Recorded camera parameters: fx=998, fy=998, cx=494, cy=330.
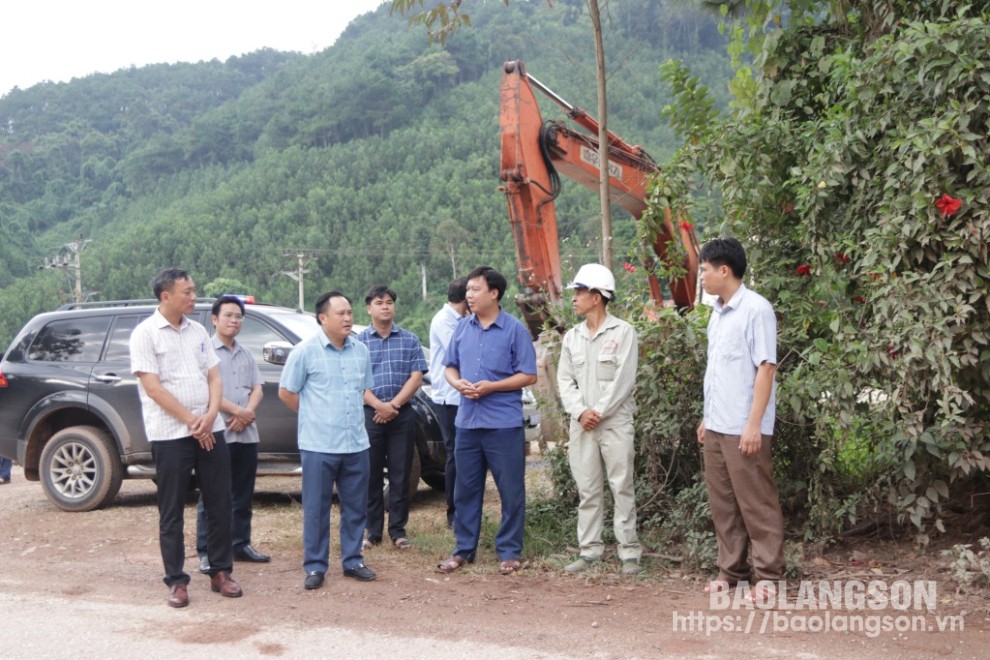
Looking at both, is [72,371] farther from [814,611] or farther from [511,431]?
[814,611]

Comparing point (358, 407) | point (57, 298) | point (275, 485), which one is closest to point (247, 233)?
point (57, 298)

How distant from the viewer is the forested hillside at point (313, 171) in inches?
2375

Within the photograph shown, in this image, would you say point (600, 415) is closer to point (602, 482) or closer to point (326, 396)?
point (602, 482)

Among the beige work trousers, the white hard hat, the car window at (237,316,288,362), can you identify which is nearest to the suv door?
the car window at (237,316,288,362)

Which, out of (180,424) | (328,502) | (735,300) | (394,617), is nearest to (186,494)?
(180,424)

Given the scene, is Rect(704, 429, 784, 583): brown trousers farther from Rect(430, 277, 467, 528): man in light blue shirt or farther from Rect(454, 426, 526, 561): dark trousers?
Rect(430, 277, 467, 528): man in light blue shirt

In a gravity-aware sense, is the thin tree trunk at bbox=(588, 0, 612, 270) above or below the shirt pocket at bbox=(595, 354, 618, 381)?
above

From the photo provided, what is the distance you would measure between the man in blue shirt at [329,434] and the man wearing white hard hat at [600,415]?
1326 millimetres

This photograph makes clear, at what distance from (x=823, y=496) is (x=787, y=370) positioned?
814 mm

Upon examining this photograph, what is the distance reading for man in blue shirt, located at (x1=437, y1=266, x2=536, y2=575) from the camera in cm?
629

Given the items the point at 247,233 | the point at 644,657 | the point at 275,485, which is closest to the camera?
the point at 644,657

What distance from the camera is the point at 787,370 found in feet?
20.6

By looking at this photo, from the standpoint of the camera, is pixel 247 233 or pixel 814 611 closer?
pixel 814 611

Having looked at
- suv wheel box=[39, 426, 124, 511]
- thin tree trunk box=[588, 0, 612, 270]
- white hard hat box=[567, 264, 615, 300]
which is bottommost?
suv wheel box=[39, 426, 124, 511]
